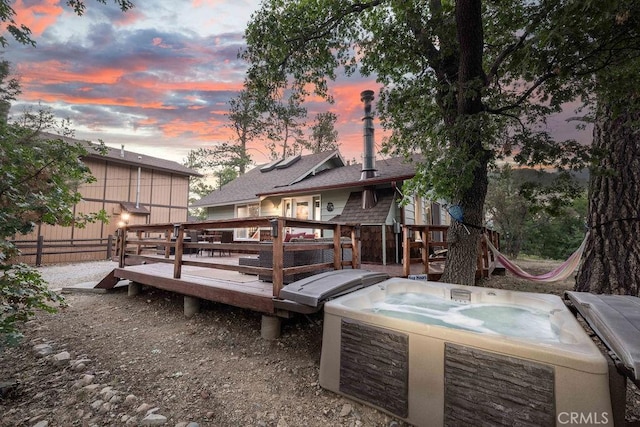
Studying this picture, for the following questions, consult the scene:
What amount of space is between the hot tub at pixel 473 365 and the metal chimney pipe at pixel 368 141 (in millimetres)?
5849

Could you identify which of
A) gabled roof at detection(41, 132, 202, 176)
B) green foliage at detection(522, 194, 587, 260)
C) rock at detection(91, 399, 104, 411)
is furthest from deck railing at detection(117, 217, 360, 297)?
green foliage at detection(522, 194, 587, 260)

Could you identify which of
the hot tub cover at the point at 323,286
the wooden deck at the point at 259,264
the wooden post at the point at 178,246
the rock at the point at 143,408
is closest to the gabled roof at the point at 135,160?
the wooden deck at the point at 259,264

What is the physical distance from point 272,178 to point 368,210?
5.80 meters

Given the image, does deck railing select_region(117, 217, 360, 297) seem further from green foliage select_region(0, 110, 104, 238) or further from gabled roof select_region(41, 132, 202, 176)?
gabled roof select_region(41, 132, 202, 176)

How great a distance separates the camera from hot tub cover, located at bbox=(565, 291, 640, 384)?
4.45ft

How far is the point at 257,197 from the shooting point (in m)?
10.6

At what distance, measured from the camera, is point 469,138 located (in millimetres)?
3539

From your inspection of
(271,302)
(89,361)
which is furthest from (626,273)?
(89,361)

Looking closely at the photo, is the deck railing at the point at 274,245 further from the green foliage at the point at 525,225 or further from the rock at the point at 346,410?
the green foliage at the point at 525,225

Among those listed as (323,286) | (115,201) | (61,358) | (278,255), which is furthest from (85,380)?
(115,201)

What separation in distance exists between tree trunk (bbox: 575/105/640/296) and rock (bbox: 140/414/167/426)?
19.0ft

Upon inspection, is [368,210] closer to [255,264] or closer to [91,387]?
[255,264]

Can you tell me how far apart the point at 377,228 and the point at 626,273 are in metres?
4.45

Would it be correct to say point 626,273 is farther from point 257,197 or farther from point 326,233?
point 257,197
